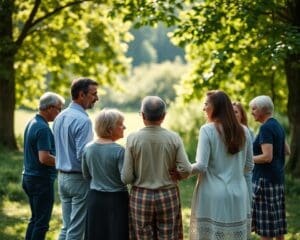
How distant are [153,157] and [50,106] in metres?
1.62

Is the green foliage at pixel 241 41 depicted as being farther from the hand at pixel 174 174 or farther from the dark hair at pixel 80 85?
the hand at pixel 174 174

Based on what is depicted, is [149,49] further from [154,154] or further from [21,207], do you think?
[154,154]

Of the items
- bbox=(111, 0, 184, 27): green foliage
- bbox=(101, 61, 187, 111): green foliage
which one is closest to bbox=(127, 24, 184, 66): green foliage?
bbox=(101, 61, 187, 111): green foliage

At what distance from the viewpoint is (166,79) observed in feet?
227

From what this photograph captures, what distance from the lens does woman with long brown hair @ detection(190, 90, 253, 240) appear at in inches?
220

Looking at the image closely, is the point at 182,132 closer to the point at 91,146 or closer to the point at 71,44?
the point at 71,44

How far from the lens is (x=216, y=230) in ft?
18.5

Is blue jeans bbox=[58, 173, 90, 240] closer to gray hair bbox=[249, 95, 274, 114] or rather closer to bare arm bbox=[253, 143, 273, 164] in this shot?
bare arm bbox=[253, 143, 273, 164]

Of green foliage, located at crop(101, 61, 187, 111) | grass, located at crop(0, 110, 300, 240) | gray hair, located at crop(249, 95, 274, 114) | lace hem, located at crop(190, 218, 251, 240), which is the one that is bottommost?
grass, located at crop(0, 110, 300, 240)

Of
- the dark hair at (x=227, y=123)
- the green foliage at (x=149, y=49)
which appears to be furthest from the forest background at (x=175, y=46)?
the green foliage at (x=149, y=49)

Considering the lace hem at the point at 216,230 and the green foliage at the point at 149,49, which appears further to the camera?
the green foliage at the point at 149,49

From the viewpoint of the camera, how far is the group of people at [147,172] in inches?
215

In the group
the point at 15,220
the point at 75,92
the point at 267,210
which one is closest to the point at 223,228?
the point at 267,210

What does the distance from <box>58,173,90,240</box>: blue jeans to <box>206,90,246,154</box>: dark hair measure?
163cm
